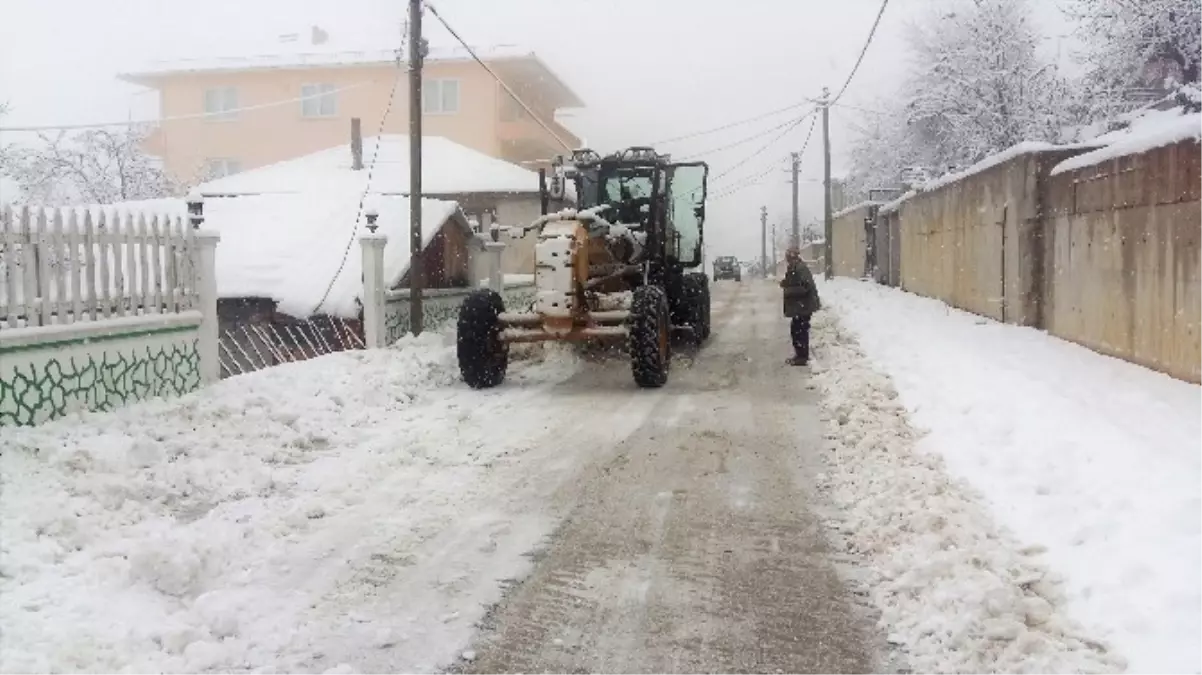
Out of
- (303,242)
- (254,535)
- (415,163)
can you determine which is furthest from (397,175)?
(254,535)

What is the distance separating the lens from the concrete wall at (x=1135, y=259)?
8523mm

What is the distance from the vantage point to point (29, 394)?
7.04 m

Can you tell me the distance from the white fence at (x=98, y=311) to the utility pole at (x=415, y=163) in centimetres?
470

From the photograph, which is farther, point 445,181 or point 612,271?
point 445,181

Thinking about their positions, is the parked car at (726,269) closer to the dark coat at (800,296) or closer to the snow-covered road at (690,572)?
the dark coat at (800,296)

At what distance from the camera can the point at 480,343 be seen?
11.5 m

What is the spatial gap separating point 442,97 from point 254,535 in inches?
1553

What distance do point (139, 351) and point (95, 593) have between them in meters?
4.37

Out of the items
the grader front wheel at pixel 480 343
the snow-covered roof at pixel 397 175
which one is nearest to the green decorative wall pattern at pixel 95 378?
the grader front wheel at pixel 480 343

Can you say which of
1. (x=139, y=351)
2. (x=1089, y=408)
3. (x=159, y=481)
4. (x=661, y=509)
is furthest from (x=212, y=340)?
(x=1089, y=408)

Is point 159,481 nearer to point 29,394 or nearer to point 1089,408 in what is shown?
point 29,394

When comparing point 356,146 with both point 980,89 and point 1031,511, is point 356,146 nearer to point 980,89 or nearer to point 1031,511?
point 980,89

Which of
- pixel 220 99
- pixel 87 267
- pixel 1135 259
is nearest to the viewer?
pixel 87 267

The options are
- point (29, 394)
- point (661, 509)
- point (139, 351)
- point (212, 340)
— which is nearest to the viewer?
point (661, 509)
